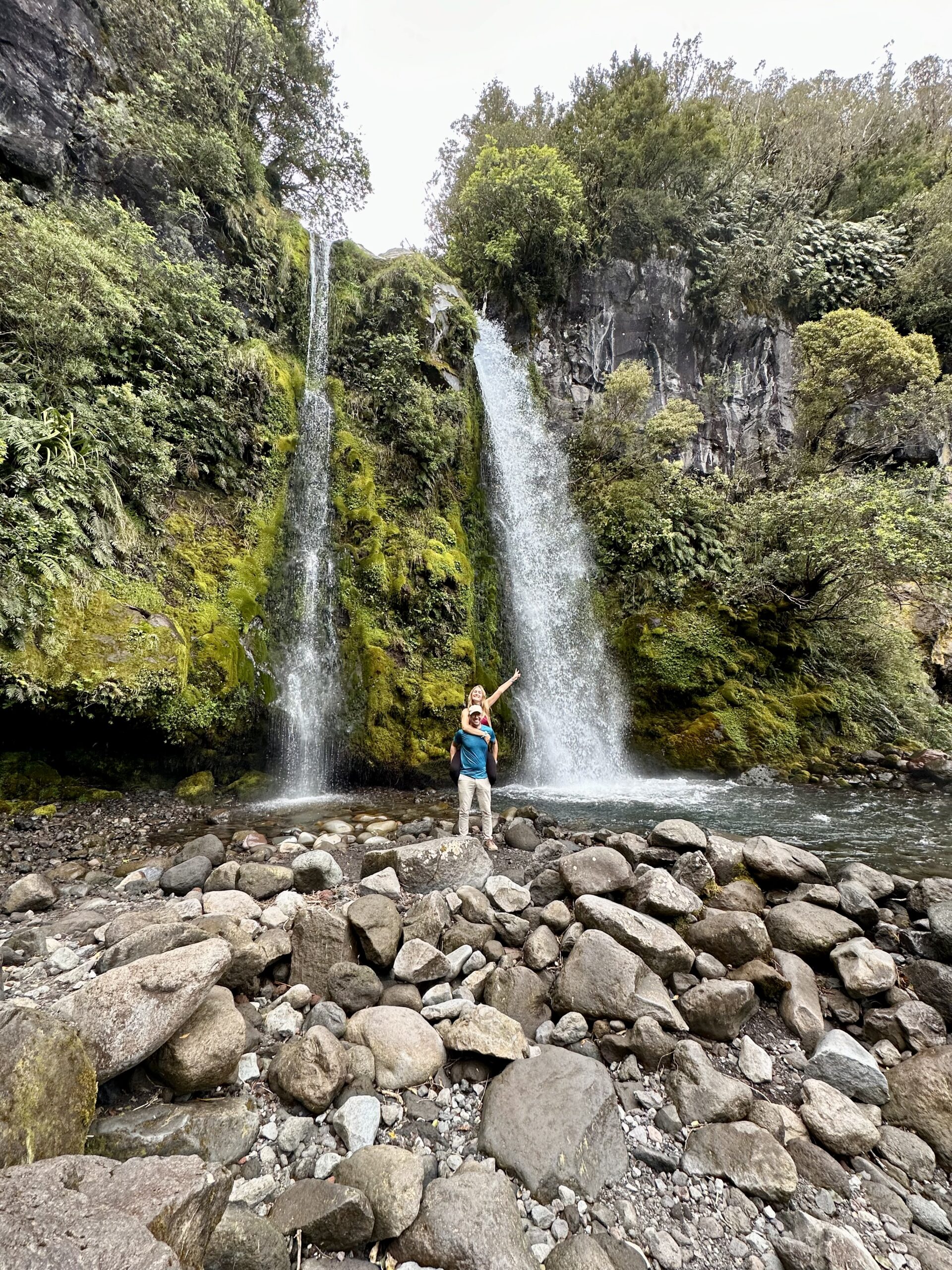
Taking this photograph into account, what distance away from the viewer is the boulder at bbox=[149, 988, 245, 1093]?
2.44 m

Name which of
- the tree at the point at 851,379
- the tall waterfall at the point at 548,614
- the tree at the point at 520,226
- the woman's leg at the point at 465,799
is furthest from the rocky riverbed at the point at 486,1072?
the tree at the point at 520,226

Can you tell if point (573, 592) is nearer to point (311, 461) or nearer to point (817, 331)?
point (311, 461)

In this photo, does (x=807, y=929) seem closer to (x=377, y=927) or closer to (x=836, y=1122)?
(x=836, y=1122)

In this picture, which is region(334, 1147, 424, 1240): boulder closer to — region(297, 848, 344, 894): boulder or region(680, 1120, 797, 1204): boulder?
region(680, 1120, 797, 1204): boulder

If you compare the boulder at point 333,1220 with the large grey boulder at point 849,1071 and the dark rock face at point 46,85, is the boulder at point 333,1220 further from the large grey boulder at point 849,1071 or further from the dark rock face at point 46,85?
the dark rock face at point 46,85

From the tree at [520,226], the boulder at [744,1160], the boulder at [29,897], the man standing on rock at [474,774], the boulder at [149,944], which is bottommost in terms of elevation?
the boulder at [744,1160]

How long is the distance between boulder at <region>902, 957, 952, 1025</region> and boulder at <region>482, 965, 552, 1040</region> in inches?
99.2

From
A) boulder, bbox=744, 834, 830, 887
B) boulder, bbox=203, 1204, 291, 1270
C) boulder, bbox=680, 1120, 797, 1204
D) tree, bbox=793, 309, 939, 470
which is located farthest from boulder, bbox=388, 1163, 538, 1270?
tree, bbox=793, 309, 939, 470

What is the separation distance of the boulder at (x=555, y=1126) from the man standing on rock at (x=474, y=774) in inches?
126

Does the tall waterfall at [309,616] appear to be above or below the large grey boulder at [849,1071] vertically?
above

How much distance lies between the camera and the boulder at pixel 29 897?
4344mm

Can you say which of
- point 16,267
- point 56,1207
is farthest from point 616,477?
point 56,1207

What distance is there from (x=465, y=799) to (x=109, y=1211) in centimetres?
450

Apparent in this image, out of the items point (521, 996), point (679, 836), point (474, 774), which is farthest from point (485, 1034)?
point (474, 774)
